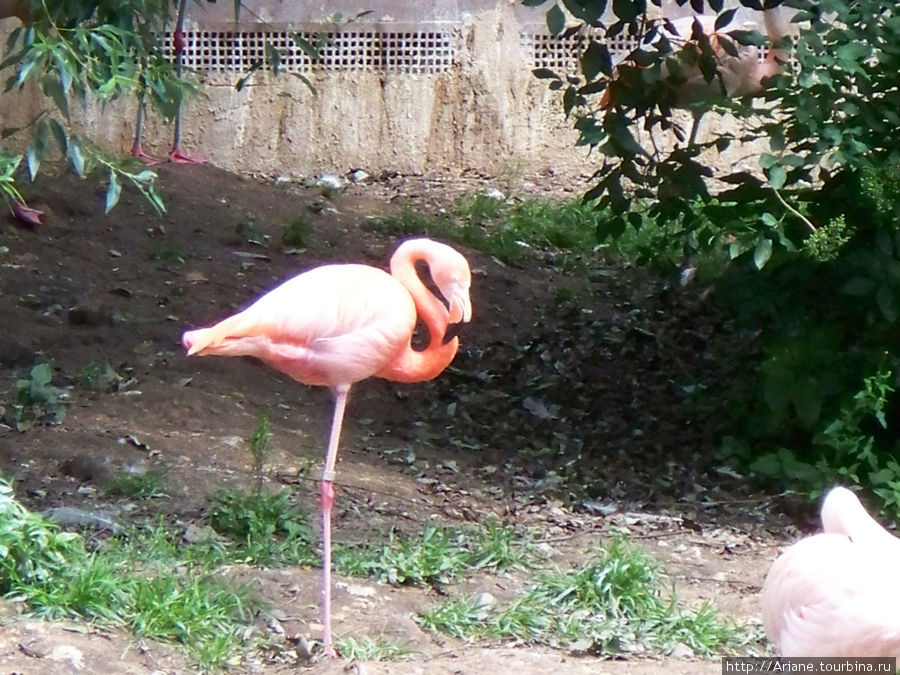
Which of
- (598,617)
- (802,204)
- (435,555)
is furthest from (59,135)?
(802,204)

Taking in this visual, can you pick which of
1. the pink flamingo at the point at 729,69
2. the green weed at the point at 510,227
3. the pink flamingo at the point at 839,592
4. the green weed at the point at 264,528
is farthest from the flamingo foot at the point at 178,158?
the pink flamingo at the point at 839,592

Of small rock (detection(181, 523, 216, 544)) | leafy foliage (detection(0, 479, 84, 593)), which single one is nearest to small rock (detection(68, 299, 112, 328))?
small rock (detection(181, 523, 216, 544))

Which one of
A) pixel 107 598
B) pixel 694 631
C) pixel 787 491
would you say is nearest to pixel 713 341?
pixel 787 491

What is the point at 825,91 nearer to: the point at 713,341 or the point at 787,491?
the point at 787,491

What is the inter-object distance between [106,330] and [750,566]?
2.94 metres

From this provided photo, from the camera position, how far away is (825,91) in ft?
13.4

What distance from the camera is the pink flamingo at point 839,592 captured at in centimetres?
245

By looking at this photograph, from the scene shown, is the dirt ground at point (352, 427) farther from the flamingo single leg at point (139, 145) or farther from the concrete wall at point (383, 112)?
the concrete wall at point (383, 112)

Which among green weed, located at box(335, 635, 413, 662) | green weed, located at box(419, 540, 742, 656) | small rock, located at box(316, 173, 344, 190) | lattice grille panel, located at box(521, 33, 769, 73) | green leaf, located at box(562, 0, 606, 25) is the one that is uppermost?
lattice grille panel, located at box(521, 33, 769, 73)

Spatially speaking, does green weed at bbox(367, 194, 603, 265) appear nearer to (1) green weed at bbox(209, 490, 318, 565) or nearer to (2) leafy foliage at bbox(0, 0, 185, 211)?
(1) green weed at bbox(209, 490, 318, 565)

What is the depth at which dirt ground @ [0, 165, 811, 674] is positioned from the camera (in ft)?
11.4

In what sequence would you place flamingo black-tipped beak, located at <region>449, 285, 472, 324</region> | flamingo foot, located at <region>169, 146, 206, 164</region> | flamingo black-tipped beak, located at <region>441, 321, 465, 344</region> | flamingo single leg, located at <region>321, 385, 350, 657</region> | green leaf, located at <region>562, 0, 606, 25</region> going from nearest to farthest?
flamingo single leg, located at <region>321, 385, 350, 657</region>
flamingo black-tipped beak, located at <region>449, 285, 472, 324</region>
flamingo black-tipped beak, located at <region>441, 321, 465, 344</region>
green leaf, located at <region>562, 0, 606, 25</region>
flamingo foot, located at <region>169, 146, 206, 164</region>

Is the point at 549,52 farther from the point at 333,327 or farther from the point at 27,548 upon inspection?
the point at 27,548

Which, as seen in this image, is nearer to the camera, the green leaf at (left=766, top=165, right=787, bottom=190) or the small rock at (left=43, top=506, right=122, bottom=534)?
the small rock at (left=43, top=506, right=122, bottom=534)
